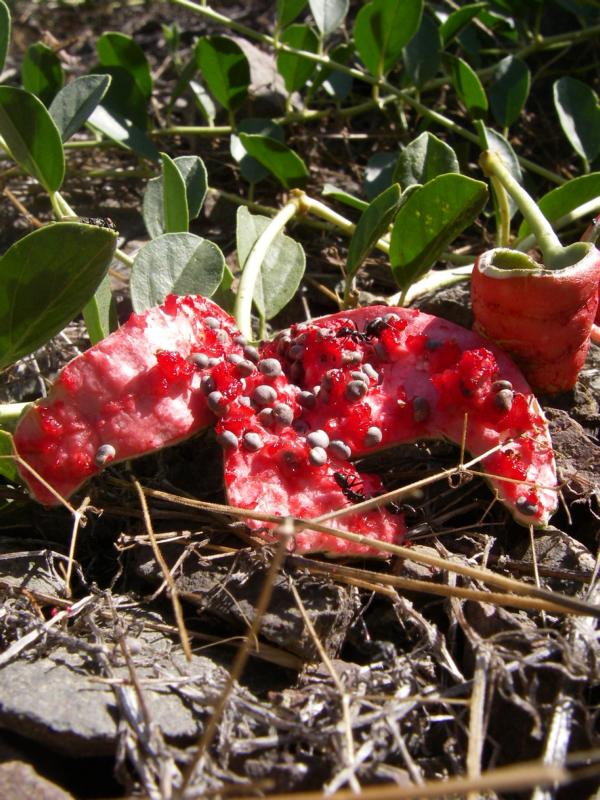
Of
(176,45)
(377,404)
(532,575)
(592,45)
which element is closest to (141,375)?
(377,404)

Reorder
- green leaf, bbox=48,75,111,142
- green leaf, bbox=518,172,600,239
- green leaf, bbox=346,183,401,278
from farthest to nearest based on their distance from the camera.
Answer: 1. green leaf, bbox=48,75,111,142
2. green leaf, bbox=518,172,600,239
3. green leaf, bbox=346,183,401,278

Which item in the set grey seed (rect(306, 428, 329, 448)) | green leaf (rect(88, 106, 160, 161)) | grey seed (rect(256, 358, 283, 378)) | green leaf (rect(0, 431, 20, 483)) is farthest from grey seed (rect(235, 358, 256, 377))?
green leaf (rect(88, 106, 160, 161))

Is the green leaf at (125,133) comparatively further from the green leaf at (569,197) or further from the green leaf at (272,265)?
the green leaf at (569,197)

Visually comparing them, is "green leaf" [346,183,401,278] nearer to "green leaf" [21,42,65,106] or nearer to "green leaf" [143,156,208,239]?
"green leaf" [143,156,208,239]

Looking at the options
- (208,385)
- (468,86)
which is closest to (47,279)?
(208,385)

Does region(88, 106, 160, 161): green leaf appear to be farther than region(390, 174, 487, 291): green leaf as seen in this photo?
Yes
